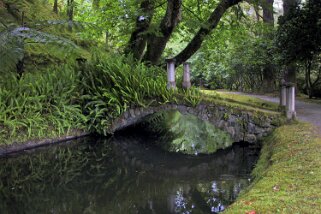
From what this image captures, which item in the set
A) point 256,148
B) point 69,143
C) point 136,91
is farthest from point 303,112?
point 69,143

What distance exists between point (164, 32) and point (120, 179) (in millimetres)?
5299

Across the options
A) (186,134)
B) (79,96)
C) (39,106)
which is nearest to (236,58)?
(186,134)

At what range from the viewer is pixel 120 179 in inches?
267

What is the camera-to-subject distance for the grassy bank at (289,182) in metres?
3.61

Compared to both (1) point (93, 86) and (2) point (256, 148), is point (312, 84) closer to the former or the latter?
(2) point (256, 148)

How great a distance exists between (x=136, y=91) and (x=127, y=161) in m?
2.51

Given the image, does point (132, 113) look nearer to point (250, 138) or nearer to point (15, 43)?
point (250, 138)

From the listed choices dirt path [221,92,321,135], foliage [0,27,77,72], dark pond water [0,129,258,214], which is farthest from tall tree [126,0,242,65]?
dirt path [221,92,321,135]

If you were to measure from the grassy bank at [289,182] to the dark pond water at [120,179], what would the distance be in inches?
39.9

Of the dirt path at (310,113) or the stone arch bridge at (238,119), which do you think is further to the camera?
the stone arch bridge at (238,119)

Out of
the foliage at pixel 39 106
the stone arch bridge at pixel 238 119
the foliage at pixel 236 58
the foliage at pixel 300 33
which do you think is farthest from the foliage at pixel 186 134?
the foliage at pixel 300 33

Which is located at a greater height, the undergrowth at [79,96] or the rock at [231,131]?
the undergrowth at [79,96]

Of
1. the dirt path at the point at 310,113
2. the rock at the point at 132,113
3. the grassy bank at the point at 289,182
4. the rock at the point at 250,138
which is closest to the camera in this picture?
the grassy bank at the point at 289,182

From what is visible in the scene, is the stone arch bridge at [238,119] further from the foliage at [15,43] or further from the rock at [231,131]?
the foliage at [15,43]
